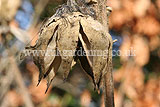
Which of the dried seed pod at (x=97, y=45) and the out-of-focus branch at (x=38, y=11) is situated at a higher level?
the dried seed pod at (x=97, y=45)

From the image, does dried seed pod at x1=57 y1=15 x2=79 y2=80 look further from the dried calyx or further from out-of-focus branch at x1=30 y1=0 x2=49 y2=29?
out-of-focus branch at x1=30 y1=0 x2=49 y2=29

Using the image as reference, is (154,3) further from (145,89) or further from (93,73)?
(93,73)

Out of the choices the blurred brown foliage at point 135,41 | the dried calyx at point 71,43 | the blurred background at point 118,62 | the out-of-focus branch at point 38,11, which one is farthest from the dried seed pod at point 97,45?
the blurred brown foliage at point 135,41

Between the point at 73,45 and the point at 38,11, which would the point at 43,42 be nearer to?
the point at 73,45

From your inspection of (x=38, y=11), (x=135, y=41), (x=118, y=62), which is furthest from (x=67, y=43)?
(x=118, y=62)

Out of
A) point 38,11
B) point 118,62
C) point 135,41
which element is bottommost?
point 118,62

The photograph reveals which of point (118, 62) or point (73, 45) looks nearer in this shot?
point (73, 45)

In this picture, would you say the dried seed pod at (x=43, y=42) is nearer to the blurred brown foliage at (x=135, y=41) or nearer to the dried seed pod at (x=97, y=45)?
the dried seed pod at (x=97, y=45)

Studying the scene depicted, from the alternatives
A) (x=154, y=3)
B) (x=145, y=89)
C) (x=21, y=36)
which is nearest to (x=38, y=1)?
(x=21, y=36)

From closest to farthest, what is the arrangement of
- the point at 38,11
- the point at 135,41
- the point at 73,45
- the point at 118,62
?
the point at 73,45, the point at 38,11, the point at 135,41, the point at 118,62

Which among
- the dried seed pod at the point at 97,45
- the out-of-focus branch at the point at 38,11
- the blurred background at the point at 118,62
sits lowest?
the blurred background at the point at 118,62

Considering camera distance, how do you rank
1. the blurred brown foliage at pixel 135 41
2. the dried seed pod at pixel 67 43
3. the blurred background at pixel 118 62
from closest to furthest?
1. the dried seed pod at pixel 67 43
2. the blurred background at pixel 118 62
3. the blurred brown foliage at pixel 135 41
